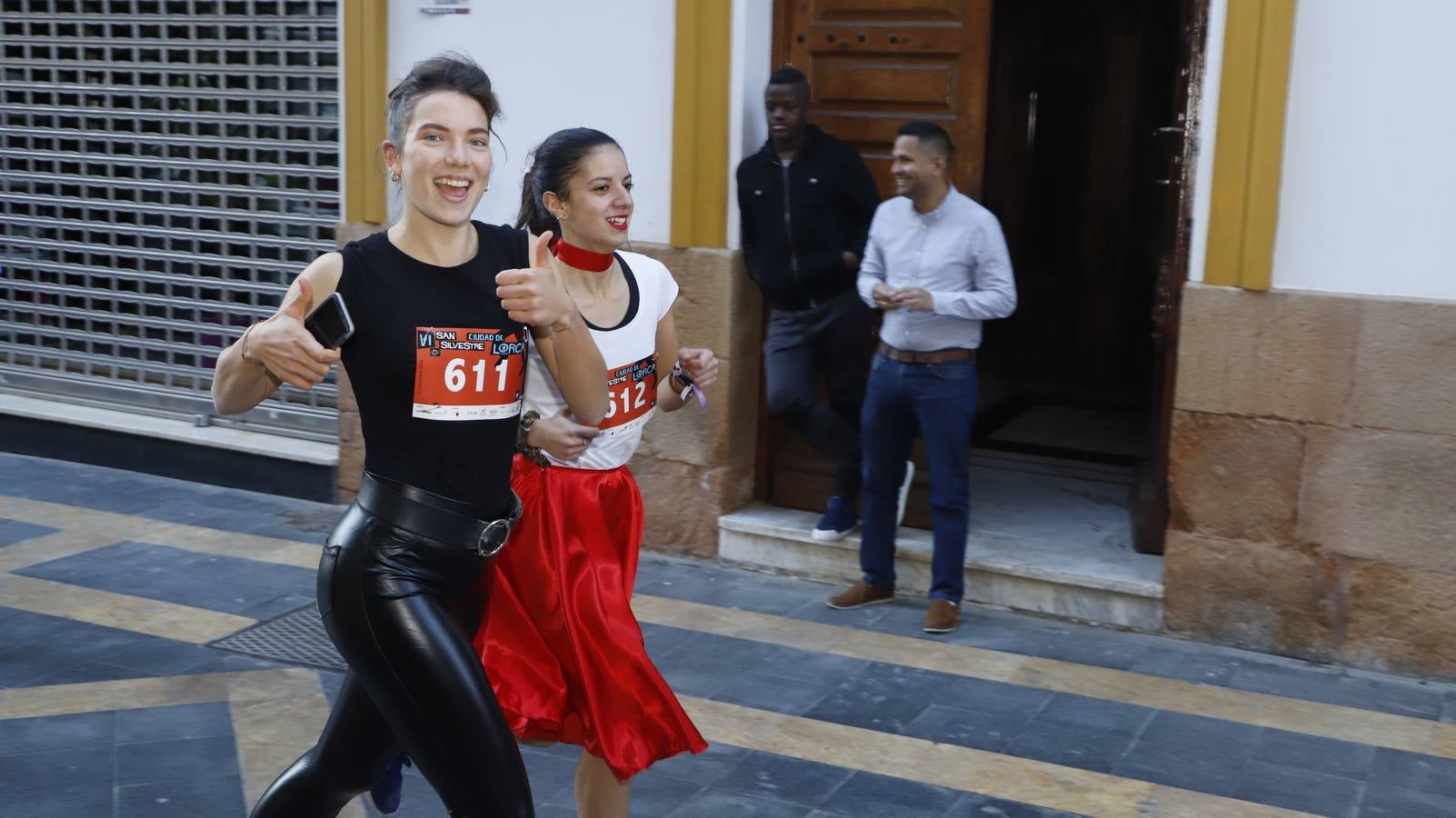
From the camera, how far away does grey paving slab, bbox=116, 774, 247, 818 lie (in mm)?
4055

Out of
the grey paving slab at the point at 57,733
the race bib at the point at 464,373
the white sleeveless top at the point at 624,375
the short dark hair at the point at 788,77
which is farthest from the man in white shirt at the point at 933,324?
the grey paving slab at the point at 57,733

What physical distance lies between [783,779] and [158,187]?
5799 mm

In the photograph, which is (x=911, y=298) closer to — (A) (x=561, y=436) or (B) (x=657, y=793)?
(B) (x=657, y=793)

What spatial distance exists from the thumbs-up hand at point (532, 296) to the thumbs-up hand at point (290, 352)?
0.34 meters

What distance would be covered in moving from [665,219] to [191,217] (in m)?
3.12

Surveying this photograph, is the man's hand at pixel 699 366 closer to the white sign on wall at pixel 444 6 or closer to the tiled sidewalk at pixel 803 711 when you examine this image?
the tiled sidewalk at pixel 803 711

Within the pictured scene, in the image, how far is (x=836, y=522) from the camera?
6531 mm

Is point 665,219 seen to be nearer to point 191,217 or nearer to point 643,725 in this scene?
point 191,217

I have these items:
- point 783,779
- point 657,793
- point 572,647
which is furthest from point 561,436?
point 783,779

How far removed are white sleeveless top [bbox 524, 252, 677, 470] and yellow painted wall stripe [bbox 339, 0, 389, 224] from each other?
427cm

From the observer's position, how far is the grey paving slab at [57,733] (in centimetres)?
451

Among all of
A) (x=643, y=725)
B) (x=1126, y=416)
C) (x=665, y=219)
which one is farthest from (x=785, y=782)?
(x=1126, y=416)

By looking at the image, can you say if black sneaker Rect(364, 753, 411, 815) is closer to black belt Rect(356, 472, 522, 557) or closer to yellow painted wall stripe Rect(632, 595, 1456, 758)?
black belt Rect(356, 472, 522, 557)

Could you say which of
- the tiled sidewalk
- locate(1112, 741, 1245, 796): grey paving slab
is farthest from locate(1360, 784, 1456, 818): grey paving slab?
locate(1112, 741, 1245, 796): grey paving slab
